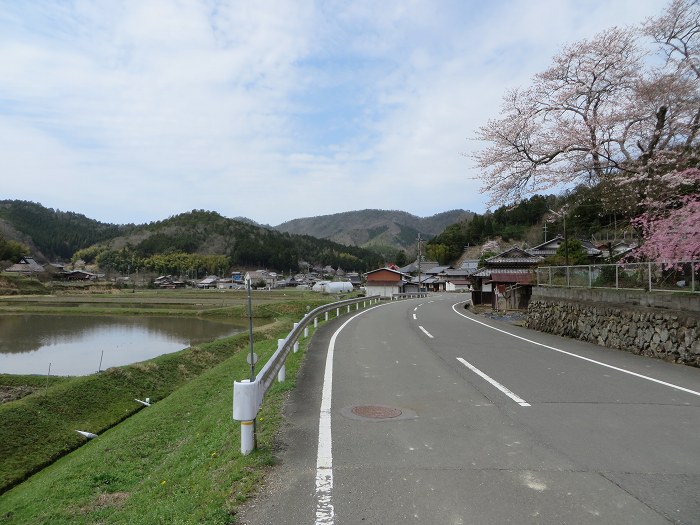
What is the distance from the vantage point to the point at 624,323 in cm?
1208

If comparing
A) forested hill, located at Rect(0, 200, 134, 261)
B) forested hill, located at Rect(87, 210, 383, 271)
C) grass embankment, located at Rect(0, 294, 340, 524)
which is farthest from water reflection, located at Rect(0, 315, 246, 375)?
forested hill, located at Rect(0, 200, 134, 261)

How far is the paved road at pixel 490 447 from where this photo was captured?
3410 mm

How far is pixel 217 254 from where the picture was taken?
6063 inches

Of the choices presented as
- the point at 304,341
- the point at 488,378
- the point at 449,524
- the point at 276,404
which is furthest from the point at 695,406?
the point at 304,341

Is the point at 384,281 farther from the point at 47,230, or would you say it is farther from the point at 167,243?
the point at 47,230

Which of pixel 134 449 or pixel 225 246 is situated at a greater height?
pixel 225 246

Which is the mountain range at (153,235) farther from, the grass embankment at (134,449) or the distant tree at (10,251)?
the grass embankment at (134,449)

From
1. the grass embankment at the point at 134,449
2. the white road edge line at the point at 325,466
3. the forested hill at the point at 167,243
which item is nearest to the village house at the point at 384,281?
the grass embankment at the point at 134,449

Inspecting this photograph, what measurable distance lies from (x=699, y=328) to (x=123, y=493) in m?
10.7

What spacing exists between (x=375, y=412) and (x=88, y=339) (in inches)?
1062

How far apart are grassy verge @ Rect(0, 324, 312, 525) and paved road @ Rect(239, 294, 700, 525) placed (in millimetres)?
309

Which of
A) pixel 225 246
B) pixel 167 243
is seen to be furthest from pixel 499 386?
pixel 167 243

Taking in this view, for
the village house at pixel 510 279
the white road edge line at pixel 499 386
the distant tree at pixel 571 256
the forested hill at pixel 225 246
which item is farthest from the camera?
the forested hill at pixel 225 246

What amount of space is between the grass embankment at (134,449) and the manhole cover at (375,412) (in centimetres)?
108
